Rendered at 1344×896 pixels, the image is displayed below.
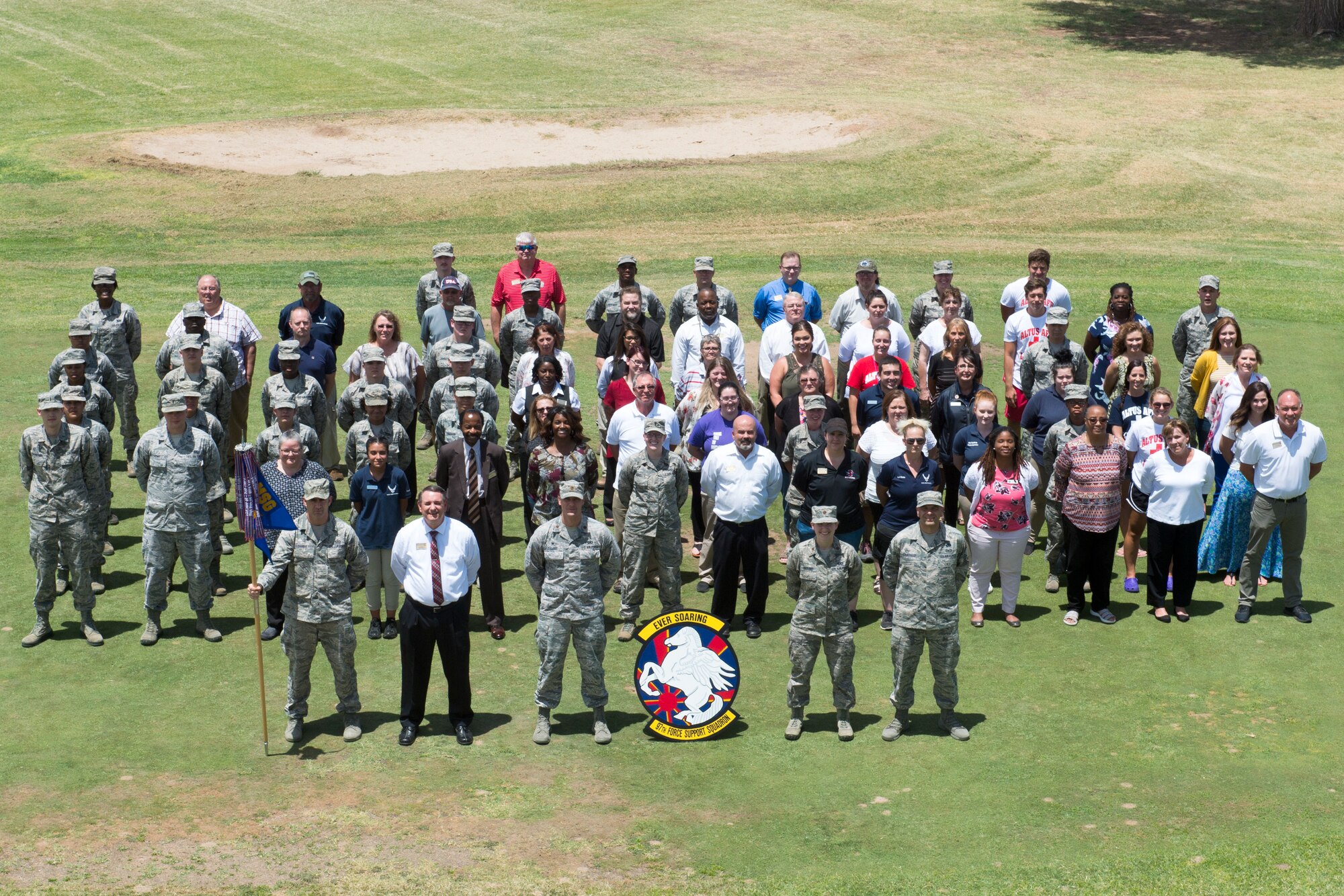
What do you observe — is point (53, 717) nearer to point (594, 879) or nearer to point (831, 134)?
point (594, 879)

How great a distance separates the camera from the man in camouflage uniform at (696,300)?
661 inches

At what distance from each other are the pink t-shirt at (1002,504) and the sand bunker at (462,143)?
2440 centimetres

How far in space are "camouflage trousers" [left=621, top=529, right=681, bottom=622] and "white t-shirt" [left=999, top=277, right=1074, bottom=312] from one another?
5872 mm

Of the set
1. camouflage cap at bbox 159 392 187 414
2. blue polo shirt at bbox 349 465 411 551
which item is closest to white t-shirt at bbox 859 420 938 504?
blue polo shirt at bbox 349 465 411 551

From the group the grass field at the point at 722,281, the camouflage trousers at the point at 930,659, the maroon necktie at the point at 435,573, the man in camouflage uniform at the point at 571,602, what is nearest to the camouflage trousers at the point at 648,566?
the grass field at the point at 722,281

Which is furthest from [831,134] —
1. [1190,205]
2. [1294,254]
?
[1294,254]

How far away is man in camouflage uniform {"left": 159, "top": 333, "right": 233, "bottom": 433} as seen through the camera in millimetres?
15273

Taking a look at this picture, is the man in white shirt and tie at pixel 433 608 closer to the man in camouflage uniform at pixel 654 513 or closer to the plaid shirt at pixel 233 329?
the man in camouflage uniform at pixel 654 513

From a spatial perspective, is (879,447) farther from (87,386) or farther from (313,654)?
(87,386)

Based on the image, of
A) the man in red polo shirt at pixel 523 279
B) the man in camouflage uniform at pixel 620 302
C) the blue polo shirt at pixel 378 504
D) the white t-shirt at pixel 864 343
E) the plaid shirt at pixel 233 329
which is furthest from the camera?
the man in red polo shirt at pixel 523 279

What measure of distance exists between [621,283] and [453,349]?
2634mm

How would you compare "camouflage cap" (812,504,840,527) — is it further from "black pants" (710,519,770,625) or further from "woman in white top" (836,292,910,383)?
"woman in white top" (836,292,910,383)

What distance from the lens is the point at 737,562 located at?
45.2 ft

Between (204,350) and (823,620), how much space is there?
297 inches
